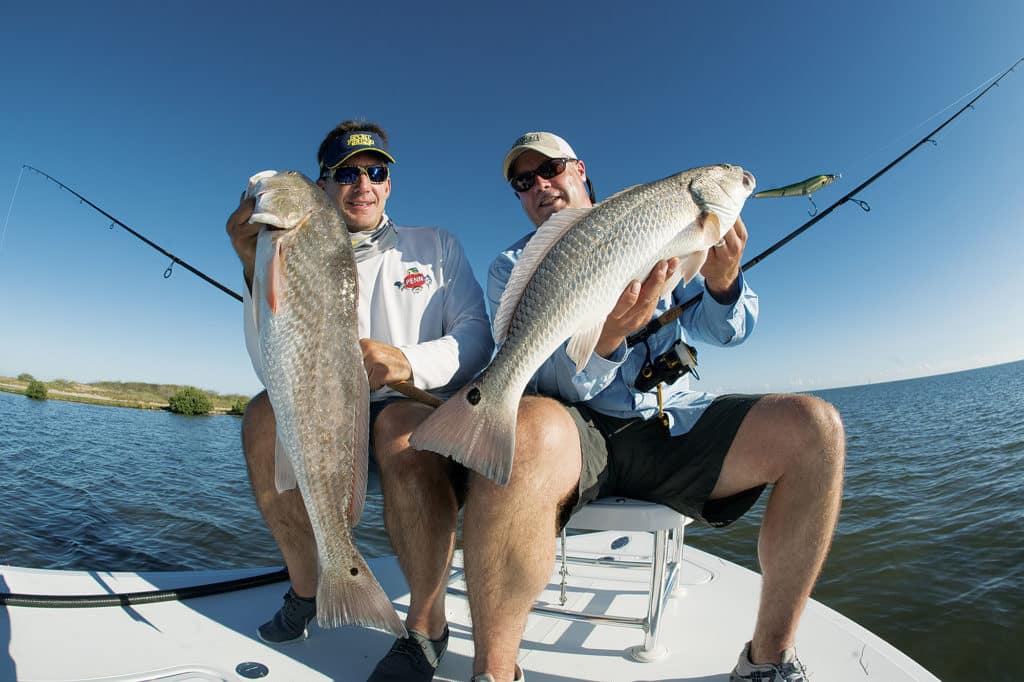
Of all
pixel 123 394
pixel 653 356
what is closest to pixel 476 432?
pixel 653 356

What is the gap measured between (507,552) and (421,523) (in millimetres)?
445

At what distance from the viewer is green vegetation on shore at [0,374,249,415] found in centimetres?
4984

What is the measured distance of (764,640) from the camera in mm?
2039

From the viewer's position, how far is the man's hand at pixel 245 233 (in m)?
2.22

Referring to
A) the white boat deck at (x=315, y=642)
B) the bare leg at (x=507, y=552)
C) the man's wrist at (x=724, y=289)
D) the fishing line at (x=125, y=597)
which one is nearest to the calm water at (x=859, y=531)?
the white boat deck at (x=315, y=642)

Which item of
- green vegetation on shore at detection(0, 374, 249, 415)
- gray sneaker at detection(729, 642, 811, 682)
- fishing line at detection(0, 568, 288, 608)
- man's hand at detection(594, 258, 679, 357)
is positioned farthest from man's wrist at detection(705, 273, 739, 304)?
green vegetation on shore at detection(0, 374, 249, 415)

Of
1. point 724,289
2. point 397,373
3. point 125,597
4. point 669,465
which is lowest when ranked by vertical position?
point 125,597

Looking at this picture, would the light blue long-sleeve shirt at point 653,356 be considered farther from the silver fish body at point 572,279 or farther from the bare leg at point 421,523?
the bare leg at point 421,523

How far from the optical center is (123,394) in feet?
180

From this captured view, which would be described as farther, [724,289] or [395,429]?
[724,289]

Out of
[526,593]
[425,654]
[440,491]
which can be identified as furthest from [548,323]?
[425,654]

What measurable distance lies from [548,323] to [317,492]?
1.05 metres

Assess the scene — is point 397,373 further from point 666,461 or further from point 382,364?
point 666,461

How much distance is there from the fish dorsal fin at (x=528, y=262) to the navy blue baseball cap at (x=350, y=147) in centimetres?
156
